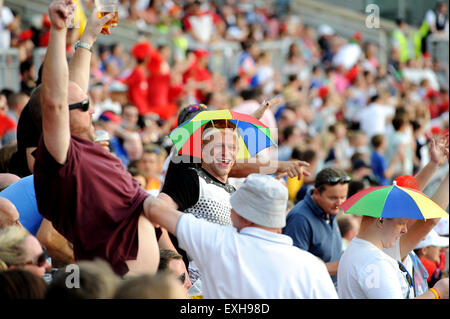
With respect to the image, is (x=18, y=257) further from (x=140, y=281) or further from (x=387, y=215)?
(x=387, y=215)

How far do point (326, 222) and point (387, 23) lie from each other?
20.2 m

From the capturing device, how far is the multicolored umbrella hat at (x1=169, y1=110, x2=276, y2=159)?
4.28 meters

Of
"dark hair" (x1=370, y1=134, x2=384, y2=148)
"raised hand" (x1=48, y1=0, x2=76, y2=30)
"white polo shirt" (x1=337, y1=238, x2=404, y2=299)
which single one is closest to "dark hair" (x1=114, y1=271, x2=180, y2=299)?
"raised hand" (x1=48, y1=0, x2=76, y2=30)

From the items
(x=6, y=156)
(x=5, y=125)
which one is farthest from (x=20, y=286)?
(x=5, y=125)

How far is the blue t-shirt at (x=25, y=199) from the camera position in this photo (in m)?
4.23

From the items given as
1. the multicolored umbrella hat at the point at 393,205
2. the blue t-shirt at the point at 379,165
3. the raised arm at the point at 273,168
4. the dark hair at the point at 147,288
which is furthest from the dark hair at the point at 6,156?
the blue t-shirt at the point at 379,165

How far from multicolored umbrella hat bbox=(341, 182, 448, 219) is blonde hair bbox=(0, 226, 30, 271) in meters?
1.65

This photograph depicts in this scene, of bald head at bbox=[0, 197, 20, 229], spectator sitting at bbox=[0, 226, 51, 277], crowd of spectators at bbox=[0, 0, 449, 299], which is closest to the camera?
spectator sitting at bbox=[0, 226, 51, 277]

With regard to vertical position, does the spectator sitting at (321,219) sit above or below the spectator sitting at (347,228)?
Result: above

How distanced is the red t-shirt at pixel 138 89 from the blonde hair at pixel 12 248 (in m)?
8.64

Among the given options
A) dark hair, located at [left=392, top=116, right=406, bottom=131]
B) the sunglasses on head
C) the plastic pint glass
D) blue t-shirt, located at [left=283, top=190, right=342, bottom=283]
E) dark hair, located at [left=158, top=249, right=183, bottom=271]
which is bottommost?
dark hair, located at [left=392, top=116, right=406, bottom=131]

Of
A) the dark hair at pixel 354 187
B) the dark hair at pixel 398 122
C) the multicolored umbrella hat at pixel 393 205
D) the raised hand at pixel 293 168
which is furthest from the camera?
the dark hair at pixel 398 122

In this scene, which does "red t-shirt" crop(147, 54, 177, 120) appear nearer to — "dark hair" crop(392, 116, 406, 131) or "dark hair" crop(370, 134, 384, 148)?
"dark hair" crop(370, 134, 384, 148)

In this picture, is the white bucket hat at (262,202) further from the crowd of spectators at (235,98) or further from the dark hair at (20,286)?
the dark hair at (20,286)
